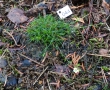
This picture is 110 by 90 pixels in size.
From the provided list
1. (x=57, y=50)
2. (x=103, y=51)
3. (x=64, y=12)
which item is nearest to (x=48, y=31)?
(x=57, y=50)

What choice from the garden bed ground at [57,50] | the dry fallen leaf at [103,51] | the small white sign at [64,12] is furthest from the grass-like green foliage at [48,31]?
the dry fallen leaf at [103,51]

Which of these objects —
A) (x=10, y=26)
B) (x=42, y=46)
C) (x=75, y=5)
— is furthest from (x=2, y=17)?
(x=75, y=5)

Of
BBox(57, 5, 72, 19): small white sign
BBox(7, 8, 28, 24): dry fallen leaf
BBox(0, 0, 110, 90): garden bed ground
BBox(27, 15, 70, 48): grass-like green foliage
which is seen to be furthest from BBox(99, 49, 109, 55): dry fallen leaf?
BBox(7, 8, 28, 24): dry fallen leaf

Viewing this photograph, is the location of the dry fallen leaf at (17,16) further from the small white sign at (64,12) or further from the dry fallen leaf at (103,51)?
the dry fallen leaf at (103,51)

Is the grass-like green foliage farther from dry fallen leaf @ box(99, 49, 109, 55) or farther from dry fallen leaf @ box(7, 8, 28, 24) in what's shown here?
dry fallen leaf @ box(99, 49, 109, 55)

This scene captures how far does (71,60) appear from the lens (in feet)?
8.53

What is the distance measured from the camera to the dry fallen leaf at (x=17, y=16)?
288 cm

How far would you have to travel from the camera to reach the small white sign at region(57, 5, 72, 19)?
9.34 ft

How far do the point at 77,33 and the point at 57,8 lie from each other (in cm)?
41

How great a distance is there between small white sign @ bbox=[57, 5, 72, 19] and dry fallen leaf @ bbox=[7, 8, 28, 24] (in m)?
0.38

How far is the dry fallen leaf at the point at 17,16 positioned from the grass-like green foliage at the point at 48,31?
208 millimetres

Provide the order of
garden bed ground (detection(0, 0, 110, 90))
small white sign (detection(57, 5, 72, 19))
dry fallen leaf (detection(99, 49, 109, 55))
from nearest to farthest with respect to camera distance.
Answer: garden bed ground (detection(0, 0, 110, 90)) < dry fallen leaf (detection(99, 49, 109, 55)) < small white sign (detection(57, 5, 72, 19))

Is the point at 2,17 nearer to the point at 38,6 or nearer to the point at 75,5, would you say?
the point at 38,6

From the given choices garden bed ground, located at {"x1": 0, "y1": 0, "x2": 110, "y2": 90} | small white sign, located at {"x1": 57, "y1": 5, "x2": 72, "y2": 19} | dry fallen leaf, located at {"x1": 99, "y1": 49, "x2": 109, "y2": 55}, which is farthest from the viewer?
small white sign, located at {"x1": 57, "y1": 5, "x2": 72, "y2": 19}
